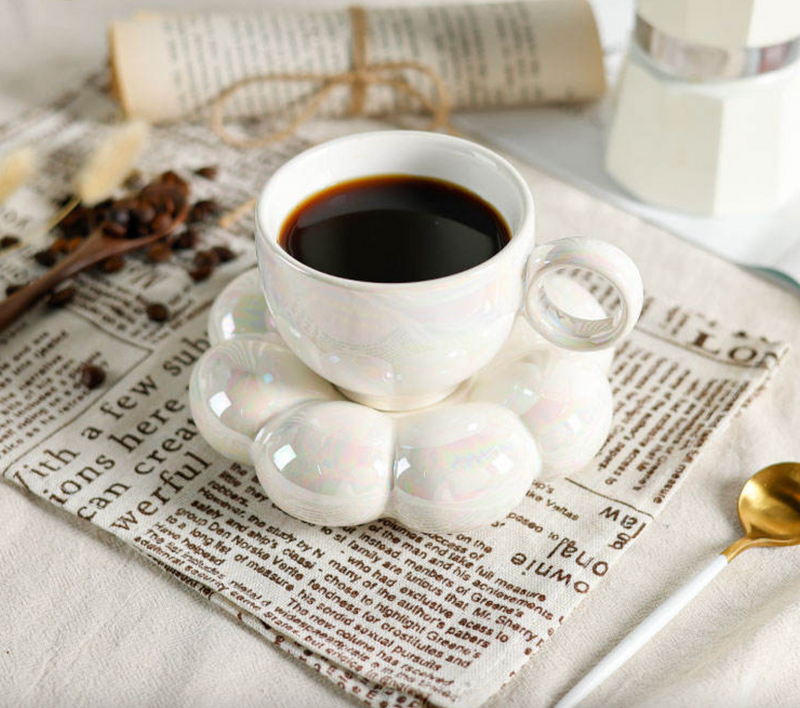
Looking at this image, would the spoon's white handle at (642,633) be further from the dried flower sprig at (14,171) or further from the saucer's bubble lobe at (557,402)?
the dried flower sprig at (14,171)

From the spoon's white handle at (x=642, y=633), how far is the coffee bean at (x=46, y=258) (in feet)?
1.40

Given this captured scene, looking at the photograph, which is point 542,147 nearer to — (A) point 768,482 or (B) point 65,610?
(A) point 768,482

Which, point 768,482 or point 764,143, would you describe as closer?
point 768,482

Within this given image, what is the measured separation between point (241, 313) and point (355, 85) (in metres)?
0.31

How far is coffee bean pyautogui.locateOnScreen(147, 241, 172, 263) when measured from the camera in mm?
646

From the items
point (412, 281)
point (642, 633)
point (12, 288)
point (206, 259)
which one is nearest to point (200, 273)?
point (206, 259)

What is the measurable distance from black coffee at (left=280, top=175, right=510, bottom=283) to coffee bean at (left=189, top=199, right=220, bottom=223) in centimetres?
21

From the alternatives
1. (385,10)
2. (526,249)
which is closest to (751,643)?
(526,249)

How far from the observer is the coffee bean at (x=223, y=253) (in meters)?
0.65

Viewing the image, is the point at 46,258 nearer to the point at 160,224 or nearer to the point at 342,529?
the point at 160,224

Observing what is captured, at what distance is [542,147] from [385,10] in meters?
0.16

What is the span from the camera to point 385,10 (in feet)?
2.57

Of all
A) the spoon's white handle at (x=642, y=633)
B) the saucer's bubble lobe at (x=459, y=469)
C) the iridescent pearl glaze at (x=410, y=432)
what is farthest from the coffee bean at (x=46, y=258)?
the spoon's white handle at (x=642, y=633)

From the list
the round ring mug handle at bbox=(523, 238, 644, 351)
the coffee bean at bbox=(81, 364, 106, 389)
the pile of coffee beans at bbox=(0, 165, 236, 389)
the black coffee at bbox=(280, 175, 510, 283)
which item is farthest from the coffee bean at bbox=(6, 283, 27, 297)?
the round ring mug handle at bbox=(523, 238, 644, 351)
